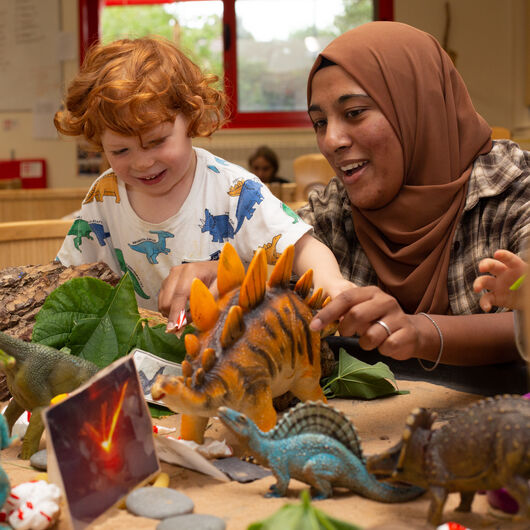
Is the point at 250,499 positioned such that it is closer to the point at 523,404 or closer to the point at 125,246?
the point at 523,404

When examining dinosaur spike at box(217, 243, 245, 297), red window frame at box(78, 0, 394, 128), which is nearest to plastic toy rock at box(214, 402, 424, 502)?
dinosaur spike at box(217, 243, 245, 297)

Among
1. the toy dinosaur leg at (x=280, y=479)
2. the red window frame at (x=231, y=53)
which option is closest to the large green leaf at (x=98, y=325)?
the toy dinosaur leg at (x=280, y=479)

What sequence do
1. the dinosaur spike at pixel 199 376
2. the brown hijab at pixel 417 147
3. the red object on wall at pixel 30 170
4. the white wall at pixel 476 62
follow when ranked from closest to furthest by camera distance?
the dinosaur spike at pixel 199 376
the brown hijab at pixel 417 147
the white wall at pixel 476 62
the red object on wall at pixel 30 170

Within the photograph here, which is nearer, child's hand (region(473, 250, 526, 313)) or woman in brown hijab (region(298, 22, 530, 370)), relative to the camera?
child's hand (region(473, 250, 526, 313))

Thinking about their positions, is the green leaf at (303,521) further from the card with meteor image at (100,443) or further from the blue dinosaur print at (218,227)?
the blue dinosaur print at (218,227)

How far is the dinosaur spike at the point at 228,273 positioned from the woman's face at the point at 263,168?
428 centimetres

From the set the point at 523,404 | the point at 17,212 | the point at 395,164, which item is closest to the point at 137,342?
the point at 523,404

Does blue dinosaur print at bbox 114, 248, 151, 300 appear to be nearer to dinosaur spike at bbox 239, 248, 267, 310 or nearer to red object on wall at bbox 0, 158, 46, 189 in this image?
dinosaur spike at bbox 239, 248, 267, 310

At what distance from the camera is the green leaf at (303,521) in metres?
0.53

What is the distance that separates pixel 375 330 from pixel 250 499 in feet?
1.00

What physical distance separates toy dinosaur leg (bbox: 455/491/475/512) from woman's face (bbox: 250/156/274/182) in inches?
180

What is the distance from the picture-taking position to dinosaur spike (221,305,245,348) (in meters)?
0.79

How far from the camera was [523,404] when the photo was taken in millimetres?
592

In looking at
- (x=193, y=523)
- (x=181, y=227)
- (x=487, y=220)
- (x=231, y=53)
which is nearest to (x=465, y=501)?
(x=193, y=523)
